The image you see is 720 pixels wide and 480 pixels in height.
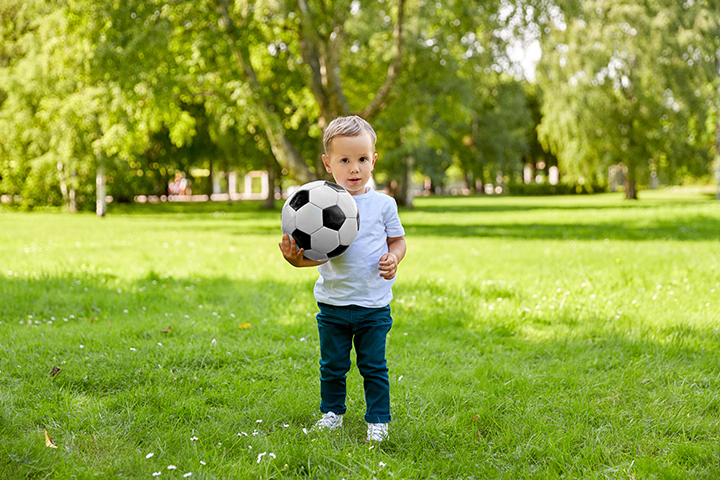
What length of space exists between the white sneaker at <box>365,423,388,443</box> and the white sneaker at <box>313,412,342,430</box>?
9.4 inches

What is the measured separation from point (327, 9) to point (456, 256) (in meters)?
7.81

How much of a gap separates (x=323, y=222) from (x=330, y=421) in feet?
3.87

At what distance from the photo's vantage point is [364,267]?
10.6ft

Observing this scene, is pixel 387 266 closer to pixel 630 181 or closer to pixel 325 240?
pixel 325 240

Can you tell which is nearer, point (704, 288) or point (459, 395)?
point (459, 395)

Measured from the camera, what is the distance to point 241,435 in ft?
10.7

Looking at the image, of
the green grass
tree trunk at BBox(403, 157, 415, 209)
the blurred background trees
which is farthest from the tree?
the green grass

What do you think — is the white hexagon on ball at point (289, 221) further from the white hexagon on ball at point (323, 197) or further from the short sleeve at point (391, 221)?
the short sleeve at point (391, 221)

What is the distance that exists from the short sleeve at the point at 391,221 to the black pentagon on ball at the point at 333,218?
1.13ft

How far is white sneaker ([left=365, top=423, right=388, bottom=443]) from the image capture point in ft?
10.6

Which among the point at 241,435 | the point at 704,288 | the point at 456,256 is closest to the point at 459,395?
the point at 241,435

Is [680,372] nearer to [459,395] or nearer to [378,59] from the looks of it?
[459,395]

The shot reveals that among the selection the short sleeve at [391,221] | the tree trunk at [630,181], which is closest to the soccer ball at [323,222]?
the short sleeve at [391,221]

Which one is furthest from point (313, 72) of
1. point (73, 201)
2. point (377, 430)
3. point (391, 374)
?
point (73, 201)
